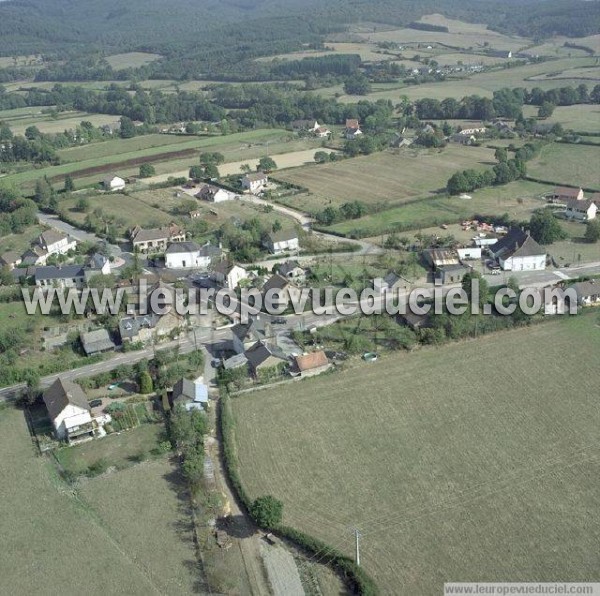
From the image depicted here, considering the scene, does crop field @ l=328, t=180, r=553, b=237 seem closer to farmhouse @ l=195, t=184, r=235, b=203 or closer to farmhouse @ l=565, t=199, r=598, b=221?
farmhouse @ l=565, t=199, r=598, b=221

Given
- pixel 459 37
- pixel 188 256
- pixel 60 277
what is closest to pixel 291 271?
pixel 188 256

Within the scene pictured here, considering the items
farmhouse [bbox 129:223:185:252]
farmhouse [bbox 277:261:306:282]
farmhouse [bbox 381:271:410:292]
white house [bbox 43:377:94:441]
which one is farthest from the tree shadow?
farmhouse [bbox 129:223:185:252]

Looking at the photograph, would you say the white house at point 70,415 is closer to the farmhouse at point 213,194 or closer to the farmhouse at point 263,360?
the farmhouse at point 263,360

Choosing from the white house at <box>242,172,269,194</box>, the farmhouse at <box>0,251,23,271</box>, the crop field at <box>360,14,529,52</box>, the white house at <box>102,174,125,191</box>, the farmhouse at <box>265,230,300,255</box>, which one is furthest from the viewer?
the crop field at <box>360,14,529,52</box>

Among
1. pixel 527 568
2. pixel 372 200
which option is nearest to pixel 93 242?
pixel 372 200

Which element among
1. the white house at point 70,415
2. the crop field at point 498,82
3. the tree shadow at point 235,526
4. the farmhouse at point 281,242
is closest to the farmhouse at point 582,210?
the farmhouse at point 281,242
